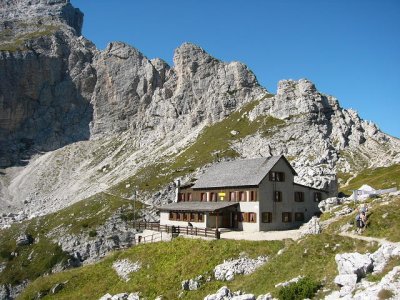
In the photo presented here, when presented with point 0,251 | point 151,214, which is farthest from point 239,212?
point 0,251

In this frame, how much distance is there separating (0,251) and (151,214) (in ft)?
127

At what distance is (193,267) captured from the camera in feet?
151

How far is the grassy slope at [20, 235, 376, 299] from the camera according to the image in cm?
3450

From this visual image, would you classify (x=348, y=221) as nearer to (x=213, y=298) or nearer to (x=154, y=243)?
(x=213, y=298)

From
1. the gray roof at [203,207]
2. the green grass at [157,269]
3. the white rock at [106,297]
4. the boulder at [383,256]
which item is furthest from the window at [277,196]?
the boulder at [383,256]

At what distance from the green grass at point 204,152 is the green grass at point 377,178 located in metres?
38.5

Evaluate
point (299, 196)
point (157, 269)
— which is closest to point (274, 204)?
point (299, 196)

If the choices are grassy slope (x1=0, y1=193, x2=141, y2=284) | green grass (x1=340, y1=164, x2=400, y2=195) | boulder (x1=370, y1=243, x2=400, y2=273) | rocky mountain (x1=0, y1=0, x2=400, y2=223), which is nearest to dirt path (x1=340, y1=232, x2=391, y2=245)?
boulder (x1=370, y1=243, x2=400, y2=273)

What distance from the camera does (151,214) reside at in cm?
10469

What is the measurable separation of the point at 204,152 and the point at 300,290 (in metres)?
115

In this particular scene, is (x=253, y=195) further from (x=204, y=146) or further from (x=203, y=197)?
(x=204, y=146)

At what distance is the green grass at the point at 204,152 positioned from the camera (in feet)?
417

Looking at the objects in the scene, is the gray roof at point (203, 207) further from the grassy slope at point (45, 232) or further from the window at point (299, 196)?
the grassy slope at point (45, 232)

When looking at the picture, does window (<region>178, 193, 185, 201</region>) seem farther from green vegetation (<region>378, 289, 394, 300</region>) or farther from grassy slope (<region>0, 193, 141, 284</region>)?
green vegetation (<region>378, 289, 394, 300</region>)
